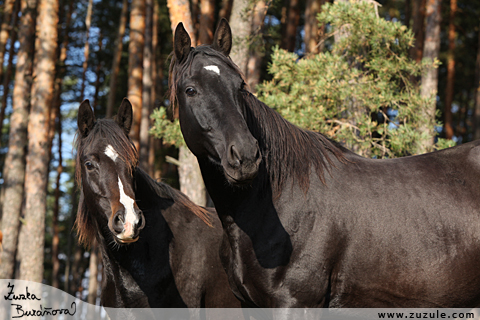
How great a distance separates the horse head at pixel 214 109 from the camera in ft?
8.52

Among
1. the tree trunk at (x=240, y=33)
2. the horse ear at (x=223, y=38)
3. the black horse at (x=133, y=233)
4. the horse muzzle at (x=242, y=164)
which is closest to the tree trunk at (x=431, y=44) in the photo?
the tree trunk at (x=240, y=33)

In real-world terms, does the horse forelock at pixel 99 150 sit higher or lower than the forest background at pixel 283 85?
lower

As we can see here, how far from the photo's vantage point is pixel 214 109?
2875 mm

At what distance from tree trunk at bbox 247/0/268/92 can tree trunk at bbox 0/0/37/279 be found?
6125 mm

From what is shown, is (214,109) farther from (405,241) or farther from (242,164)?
(405,241)

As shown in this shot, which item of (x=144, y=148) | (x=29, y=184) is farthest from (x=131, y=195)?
(x=144, y=148)

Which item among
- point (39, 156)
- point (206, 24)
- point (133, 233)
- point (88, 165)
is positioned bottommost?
point (133, 233)

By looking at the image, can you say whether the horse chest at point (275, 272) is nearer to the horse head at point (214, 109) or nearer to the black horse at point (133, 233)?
the horse head at point (214, 109)

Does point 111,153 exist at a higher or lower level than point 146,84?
lower

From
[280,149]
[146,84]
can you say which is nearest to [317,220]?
[280,149]

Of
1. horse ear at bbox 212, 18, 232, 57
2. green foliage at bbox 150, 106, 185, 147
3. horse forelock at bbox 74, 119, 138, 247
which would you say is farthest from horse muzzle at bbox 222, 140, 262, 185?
green foliage at bbox 150, 106, 185, 147

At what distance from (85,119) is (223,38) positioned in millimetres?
1895

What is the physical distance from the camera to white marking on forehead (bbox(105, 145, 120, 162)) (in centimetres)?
418

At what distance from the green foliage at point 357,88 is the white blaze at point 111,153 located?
372 centimetres
